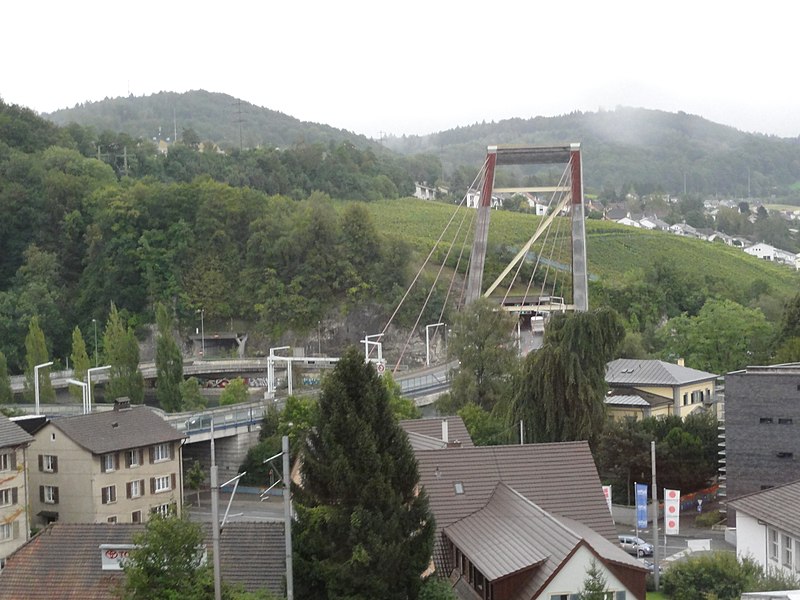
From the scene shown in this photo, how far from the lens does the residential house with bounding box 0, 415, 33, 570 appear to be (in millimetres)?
30828

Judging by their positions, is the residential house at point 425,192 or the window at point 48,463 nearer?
the window at point 48,463

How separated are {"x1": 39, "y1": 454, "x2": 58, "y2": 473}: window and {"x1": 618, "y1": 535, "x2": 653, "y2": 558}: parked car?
1471 centimetres

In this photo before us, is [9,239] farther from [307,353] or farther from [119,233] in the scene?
[307,353]

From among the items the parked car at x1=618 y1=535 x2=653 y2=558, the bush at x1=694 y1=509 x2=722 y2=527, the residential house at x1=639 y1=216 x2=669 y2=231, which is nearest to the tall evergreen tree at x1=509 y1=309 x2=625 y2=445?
the bush at x1=694 y1=509 x2=722 y2=527

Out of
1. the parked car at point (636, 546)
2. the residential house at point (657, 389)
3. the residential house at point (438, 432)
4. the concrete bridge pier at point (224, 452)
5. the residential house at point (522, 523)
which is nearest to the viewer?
the residential house at point (522, 523)

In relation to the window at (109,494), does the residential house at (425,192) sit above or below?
above

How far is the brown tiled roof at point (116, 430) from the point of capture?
34.4m

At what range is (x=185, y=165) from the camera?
109 m

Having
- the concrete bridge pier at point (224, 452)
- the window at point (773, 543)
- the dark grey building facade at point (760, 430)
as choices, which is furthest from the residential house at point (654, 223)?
the window at point (773, 543)

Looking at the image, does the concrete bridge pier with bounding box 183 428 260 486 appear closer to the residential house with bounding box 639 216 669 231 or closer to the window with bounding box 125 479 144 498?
the window with bounding box 125 479 144 498

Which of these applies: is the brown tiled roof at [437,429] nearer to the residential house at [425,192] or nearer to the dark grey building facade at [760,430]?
the dark grey building facade at [760,430]

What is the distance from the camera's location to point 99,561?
21484 millimetres

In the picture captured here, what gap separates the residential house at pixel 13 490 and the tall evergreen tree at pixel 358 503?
1305 centimetres

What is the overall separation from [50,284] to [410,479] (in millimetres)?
65786
